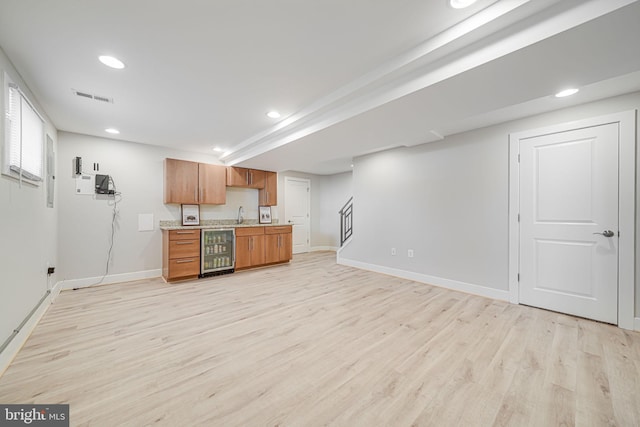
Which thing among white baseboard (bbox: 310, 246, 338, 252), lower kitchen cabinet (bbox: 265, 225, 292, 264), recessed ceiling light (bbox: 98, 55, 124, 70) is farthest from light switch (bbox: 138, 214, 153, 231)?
white baseboard (bbox: 310, 246, 338, 252)

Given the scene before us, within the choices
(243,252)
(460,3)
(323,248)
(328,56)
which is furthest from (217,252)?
(460,3)

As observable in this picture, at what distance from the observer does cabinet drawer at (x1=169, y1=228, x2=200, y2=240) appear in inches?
157

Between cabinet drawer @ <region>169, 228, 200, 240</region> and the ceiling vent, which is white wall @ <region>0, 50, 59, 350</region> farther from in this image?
cabinet drawer @ <region>169, 228, 200, 240</region>

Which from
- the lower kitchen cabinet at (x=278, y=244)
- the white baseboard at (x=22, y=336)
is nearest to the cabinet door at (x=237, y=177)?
the lower kitchen cabinet at (x=278, y=244)

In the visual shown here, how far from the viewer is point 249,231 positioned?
4910mm

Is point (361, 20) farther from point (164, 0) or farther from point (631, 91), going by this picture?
point (631, 91)

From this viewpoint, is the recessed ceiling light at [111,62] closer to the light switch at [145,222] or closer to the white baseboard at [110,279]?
the light switch at [145,222]

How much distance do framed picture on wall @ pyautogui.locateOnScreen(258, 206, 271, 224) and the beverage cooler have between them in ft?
3.69

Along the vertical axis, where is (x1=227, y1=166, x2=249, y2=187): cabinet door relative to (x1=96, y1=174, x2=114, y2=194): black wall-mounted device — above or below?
above

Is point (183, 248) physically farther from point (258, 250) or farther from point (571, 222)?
point (571, 222)

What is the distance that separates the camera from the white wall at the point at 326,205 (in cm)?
714

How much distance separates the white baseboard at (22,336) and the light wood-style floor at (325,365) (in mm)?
54

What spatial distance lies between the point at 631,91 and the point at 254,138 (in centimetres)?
452

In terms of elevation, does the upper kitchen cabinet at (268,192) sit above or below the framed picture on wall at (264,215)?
above
